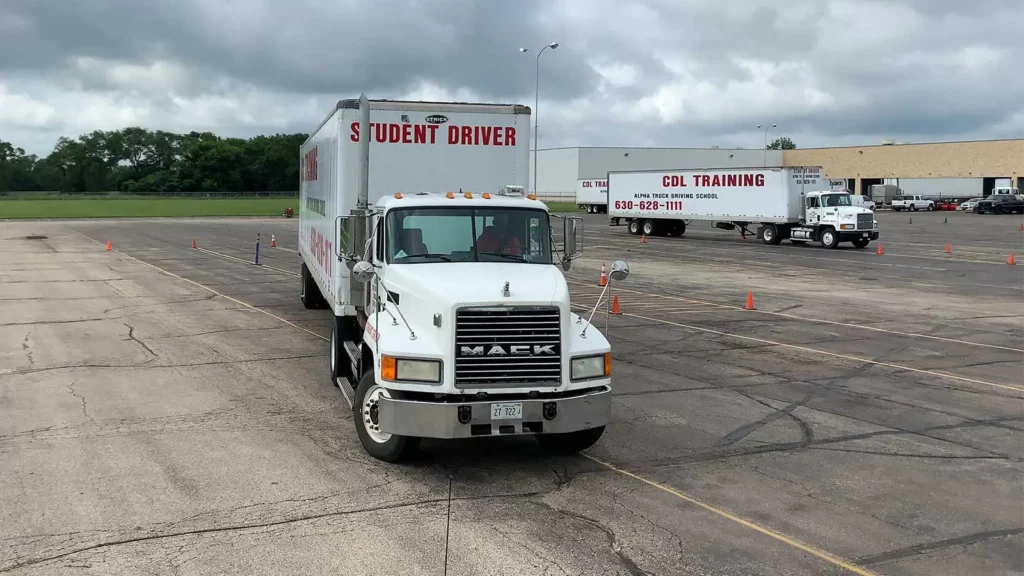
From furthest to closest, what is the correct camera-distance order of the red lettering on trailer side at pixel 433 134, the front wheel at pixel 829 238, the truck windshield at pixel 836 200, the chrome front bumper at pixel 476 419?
the truck windshield at pixel 836 200 < the front wheel at pixel 829 238 < the red lettering on trailer side at pixel 433 134 < the chrome front bumper at pixel 476 419

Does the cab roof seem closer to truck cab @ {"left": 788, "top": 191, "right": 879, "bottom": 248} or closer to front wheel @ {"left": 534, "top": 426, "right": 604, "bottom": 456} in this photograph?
front wheel @ {"left": 534, "top": 426, "right": 604, "bottom": 456}

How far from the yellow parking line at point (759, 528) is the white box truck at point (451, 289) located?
0.63m

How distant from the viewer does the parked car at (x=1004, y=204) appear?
253ft

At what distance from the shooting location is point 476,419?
727 centimetres

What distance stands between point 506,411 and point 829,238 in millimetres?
37131

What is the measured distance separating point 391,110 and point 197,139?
6439 inches

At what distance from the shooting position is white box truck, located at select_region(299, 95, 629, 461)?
7344 mm

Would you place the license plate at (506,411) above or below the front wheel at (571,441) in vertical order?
above

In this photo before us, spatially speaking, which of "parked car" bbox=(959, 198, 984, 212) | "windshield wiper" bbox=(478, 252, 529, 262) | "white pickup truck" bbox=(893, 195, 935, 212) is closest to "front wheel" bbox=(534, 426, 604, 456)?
"windshield wiper" bbox=(478, 252, 529, 262)

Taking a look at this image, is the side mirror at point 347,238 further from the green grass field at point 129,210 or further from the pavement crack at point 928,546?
the green grass field at point 129,210

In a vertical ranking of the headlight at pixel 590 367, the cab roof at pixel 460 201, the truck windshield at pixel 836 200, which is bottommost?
the headlight at pixel 590 367

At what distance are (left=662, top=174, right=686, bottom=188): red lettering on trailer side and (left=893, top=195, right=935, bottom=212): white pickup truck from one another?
49.0 m

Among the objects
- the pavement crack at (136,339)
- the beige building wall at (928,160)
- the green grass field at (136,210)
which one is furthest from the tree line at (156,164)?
the pavement crack at (136,339)

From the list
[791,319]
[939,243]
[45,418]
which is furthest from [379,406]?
[939,243]
